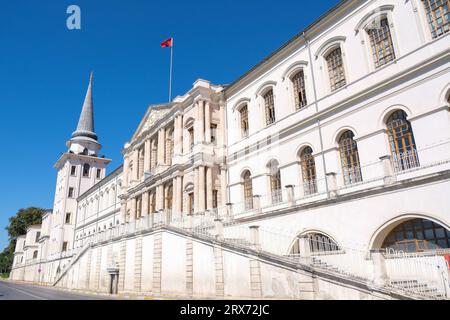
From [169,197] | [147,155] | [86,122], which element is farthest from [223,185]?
[86,122]

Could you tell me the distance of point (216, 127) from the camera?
25.4 metres

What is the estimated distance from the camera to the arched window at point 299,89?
19703 millimetres

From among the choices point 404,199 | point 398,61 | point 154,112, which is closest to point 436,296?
point 404,199

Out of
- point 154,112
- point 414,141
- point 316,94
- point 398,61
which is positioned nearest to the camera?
point 414,141

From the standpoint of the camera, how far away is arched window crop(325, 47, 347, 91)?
696 inches

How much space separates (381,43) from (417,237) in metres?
8.90

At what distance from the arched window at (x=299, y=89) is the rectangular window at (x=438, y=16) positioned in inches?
274

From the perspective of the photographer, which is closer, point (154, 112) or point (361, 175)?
point (361, 175)

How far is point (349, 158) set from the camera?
53.6 ft

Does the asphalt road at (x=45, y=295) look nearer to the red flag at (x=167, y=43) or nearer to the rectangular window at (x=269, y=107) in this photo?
the rectangular window at (x=269, y=107)

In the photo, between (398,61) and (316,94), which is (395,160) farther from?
(316,94)

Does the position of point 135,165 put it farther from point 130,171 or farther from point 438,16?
point 438,16

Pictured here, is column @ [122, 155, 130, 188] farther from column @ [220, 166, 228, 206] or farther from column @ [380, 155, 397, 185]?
column @ [380, 155, 397, 185]
